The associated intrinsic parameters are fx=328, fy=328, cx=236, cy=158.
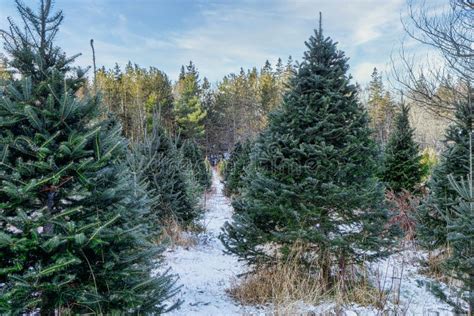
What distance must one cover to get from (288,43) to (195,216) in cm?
474

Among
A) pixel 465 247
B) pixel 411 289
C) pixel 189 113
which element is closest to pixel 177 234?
pixel 411 289

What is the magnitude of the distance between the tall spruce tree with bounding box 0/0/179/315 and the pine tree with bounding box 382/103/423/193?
23.8ft

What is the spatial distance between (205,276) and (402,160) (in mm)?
5932

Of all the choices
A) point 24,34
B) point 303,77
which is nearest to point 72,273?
point 24,34

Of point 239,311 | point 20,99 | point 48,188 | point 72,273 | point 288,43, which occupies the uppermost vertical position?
point 288,43

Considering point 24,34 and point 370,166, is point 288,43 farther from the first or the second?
point 24,34

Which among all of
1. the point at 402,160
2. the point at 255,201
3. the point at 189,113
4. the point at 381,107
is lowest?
the point at 255,201

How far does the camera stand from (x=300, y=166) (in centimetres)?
384

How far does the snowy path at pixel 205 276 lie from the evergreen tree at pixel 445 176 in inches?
121

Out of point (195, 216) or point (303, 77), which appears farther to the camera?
point (195, 216)

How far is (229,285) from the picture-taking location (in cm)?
439

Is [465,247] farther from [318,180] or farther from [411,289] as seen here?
[411,289]

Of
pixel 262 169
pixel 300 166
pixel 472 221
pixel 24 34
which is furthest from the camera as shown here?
pixel 262 169

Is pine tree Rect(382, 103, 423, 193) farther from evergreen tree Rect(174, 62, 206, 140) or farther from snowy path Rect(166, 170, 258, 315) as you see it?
evergreen tree Rect(174, 62, 206, 140)
